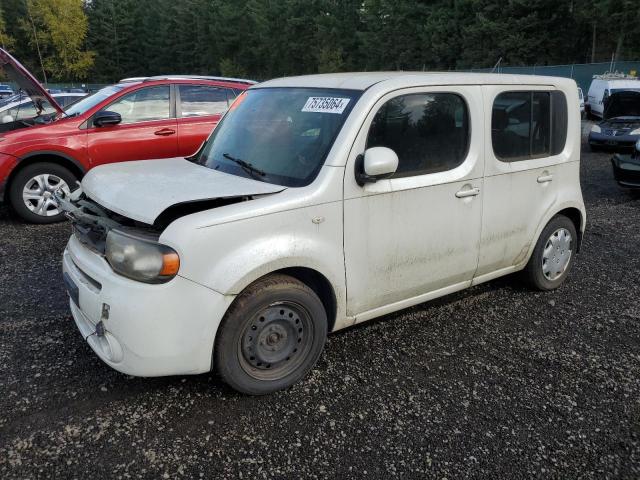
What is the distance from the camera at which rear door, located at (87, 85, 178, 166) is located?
22.5 ft

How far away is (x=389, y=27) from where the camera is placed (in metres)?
46.9

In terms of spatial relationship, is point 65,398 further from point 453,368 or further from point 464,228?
point 464,228

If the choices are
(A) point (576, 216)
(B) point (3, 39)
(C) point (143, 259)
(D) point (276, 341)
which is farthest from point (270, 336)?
(B) point (3, 39)

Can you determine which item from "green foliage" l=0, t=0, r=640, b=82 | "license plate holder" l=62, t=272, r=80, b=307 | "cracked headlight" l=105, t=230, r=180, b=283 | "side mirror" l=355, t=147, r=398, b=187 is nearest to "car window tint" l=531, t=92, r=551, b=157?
"side mirror" l=355, t=147, r=398, b=187

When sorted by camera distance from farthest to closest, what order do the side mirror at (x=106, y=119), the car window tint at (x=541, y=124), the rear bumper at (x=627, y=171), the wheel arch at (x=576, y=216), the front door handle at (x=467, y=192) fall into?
the rear bumper at (x=627, y=171) → the side mirror at (x=106, y=119) → the wheel arch at (x=576, y=216) → the car window tint at (x=541, y=124) → the front door handle at (x=467, y=192)

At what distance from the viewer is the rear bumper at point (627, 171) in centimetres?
814

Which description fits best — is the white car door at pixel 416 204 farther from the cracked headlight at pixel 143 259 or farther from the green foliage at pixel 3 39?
the green foliage at pixel 3 39

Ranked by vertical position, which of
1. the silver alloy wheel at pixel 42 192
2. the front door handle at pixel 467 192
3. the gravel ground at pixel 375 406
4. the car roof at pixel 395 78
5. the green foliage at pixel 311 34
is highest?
the green foliage at pixel 311 34

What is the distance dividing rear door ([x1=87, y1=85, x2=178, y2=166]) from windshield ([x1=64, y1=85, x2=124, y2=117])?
0.20 metres

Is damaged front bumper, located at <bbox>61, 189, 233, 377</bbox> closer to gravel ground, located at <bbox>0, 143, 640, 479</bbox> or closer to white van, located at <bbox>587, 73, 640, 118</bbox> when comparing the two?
gravel ground, located at <bbox>0, 143, 640, 479</bbox>

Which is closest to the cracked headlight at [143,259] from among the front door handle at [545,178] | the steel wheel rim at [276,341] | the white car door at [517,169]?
the steel wheel rim at [276,341]

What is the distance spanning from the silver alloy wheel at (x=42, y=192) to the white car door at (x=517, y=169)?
5357 mm

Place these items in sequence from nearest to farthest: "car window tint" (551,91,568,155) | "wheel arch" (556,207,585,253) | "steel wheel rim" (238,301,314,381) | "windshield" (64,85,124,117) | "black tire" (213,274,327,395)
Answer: "black tire" (213,274,327,395), "steel wheel rim" (238,301,314,381), "car window tint" (551,91,568,155), "wheel arch" (556,207,585,253), "windshield" (64,85,124,117)

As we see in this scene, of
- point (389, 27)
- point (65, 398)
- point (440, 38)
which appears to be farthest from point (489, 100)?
point (389, 27)
